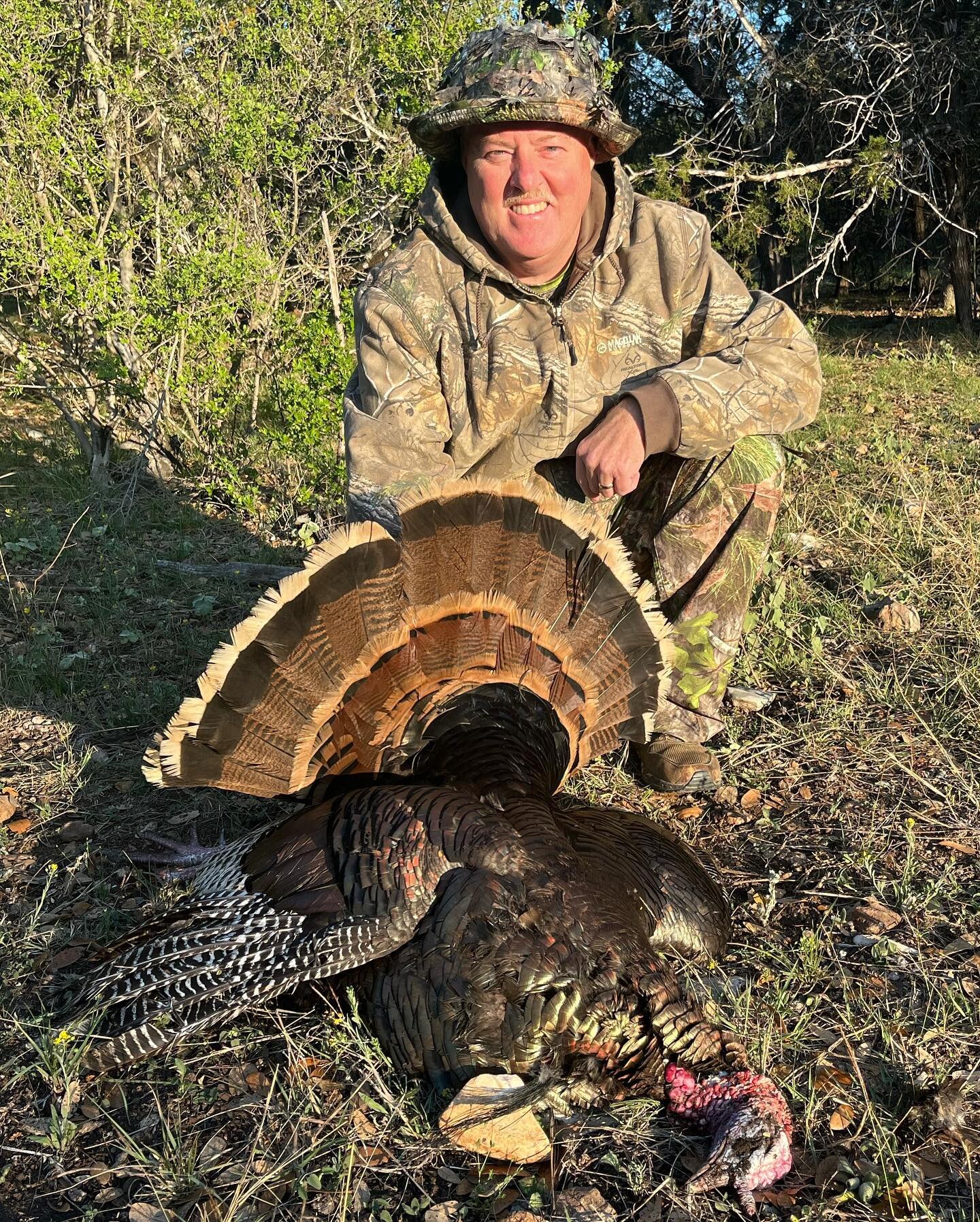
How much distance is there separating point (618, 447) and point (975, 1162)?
1935mm

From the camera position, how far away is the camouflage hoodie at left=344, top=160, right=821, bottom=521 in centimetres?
308

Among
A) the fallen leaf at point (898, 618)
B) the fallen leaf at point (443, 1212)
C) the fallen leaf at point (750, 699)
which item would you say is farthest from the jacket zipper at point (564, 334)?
the fallen leaf at point (443, 1212)

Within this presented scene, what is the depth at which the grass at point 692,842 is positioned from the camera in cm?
195

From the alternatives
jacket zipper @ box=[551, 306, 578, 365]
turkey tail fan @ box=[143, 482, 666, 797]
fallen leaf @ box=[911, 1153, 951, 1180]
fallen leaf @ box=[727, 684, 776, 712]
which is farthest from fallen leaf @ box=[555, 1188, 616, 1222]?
jacket zipper @ box=[551, 306, 578, 365]

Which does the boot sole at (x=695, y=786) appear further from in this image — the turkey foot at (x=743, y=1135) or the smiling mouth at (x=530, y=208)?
the smiling mouth at (x=530, y=208)

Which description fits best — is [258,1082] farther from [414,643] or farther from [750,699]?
[750,699]

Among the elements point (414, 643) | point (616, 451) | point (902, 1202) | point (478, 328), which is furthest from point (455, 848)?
point (478, 328)

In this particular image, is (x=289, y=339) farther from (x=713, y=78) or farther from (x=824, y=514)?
(x=713, y=78)

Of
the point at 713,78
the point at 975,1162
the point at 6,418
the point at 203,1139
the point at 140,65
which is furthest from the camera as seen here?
the point at 713,78

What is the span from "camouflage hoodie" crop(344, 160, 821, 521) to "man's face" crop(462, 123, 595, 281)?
0.11 metres

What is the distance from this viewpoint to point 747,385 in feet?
10.1

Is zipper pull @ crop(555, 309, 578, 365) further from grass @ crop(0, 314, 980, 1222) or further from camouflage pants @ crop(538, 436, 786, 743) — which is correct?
grass @ crop(0, 314, 980, 1222)

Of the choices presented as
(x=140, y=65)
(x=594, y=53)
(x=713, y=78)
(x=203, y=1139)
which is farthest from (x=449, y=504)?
(x=713, y=78)

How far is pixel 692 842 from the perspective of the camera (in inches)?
120
